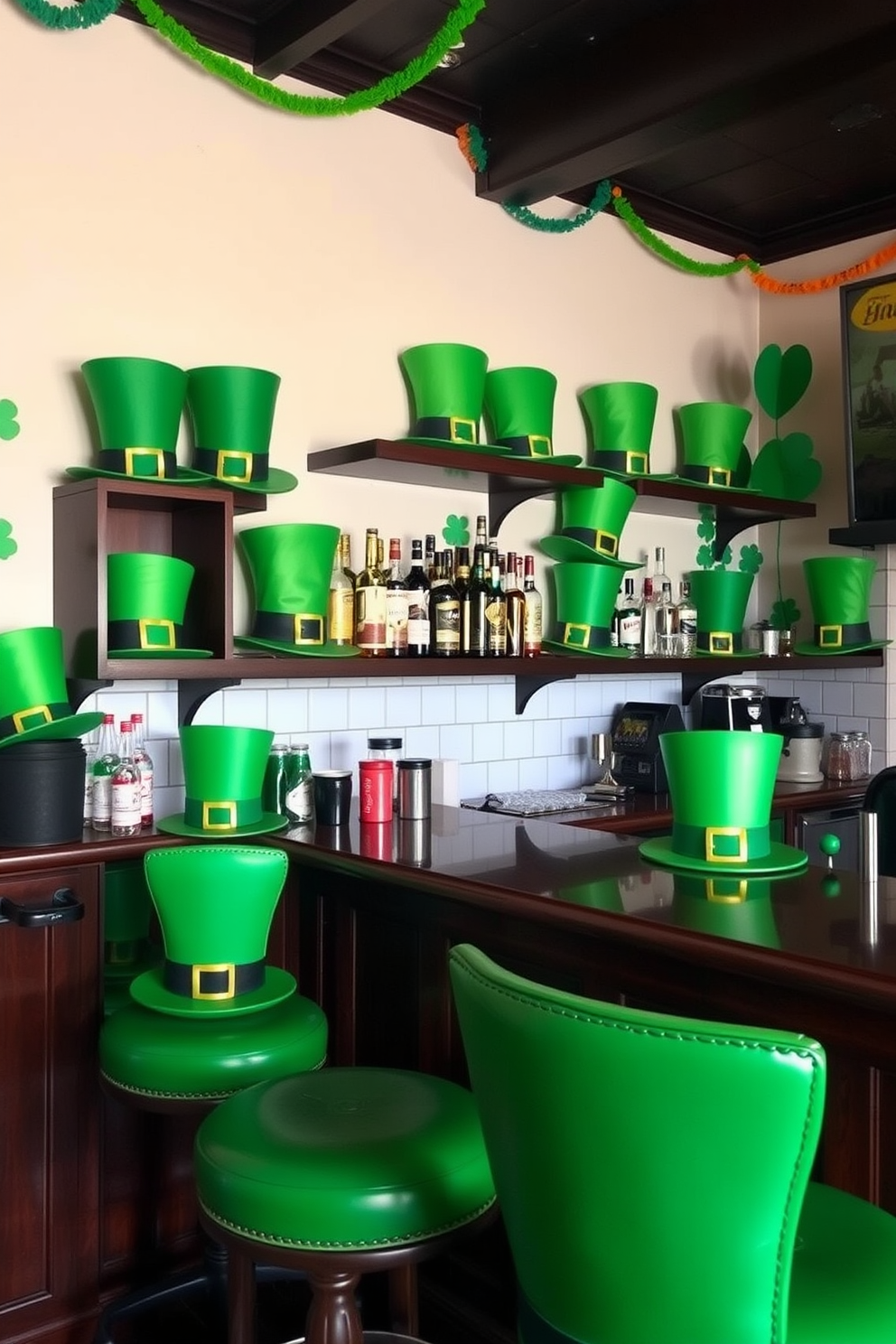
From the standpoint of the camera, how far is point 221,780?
2820 mm

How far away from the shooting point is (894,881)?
2242 millimetres

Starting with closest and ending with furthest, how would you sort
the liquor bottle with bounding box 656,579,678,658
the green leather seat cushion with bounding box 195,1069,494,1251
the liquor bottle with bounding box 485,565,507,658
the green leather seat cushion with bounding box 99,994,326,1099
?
1. the green leather seat cushion with bounding box 195,1069,494,1251
2. the green leather seat cushion with bounding box 99,994,326,1099
3. the liquor bottle with bounding box 485,565,507,658
4. the liquor bottle with bounding box 656,579,678,658

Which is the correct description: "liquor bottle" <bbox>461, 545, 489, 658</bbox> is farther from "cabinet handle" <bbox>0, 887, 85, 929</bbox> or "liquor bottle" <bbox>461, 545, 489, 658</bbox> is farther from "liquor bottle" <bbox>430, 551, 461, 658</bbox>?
"cabinet handle" <bbox>0, 887, 85, 929</bbox>

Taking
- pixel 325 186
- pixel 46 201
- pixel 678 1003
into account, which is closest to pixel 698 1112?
pixel 678 1003

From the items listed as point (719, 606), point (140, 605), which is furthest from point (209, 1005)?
point (719, 606)

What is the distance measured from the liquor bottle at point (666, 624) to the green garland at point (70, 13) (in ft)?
8.34

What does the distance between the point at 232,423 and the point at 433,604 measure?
32.3 inches

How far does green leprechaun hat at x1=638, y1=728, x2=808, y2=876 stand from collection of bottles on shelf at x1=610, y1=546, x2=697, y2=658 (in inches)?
69.4

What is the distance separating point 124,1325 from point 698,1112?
2.05m

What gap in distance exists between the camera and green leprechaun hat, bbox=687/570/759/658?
4309mm

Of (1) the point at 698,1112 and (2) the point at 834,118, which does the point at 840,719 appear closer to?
(2) the point at 834,118

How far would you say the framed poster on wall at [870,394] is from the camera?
4070 mm

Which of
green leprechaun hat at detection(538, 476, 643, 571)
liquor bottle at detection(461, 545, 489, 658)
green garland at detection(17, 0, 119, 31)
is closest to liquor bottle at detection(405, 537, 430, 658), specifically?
liquor bottle at detection(461, 545, 489, 658)

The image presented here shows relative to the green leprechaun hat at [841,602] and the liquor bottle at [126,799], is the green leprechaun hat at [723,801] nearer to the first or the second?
the liquor bottle at [126,799]
